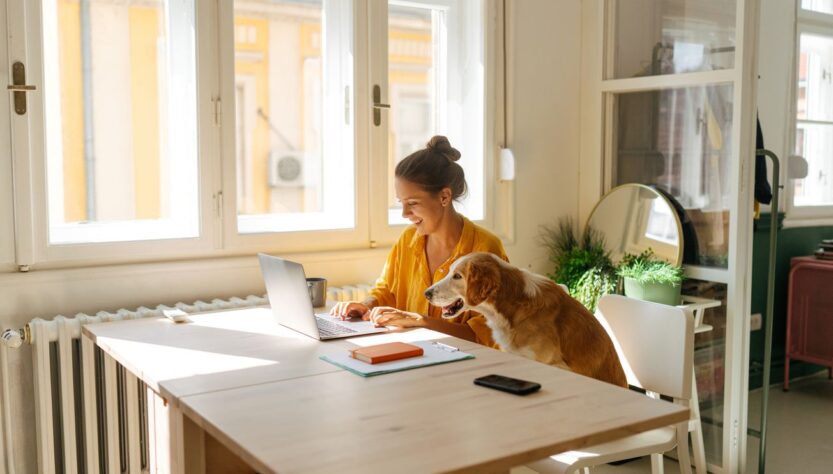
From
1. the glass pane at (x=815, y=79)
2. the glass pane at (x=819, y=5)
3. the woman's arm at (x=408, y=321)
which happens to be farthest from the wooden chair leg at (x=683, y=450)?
the glass pane at (x=819, y=5)

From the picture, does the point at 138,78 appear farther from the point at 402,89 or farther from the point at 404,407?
the point at 404,407

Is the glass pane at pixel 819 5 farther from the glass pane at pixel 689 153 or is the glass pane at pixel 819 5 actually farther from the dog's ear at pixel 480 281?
the dog's ear at pixel 480 281

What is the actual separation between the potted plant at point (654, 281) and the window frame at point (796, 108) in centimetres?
154

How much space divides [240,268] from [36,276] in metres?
0.67

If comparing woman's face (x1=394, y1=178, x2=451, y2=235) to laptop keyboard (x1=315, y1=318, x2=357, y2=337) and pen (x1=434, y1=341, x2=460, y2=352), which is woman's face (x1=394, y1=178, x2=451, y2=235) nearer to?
laptop keyboard (x1=315, y1=318, x2=357, y2=337)

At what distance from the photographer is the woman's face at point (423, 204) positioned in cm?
249

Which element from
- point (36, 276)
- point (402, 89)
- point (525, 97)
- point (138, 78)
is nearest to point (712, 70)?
point (525, 97)

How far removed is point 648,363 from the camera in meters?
2.30

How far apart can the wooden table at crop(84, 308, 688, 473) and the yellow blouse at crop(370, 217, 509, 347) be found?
1.11 feet

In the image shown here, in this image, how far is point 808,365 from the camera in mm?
4574

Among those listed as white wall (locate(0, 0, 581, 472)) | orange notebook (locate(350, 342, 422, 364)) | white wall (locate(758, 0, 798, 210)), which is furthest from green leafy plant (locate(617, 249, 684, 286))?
orange notebook (locate(350, 342, 422, 364))

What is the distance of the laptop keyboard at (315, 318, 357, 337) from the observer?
217 centimetres

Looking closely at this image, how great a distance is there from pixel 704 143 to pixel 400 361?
1927mm

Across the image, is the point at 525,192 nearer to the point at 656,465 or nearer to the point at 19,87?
the point at 656,465
